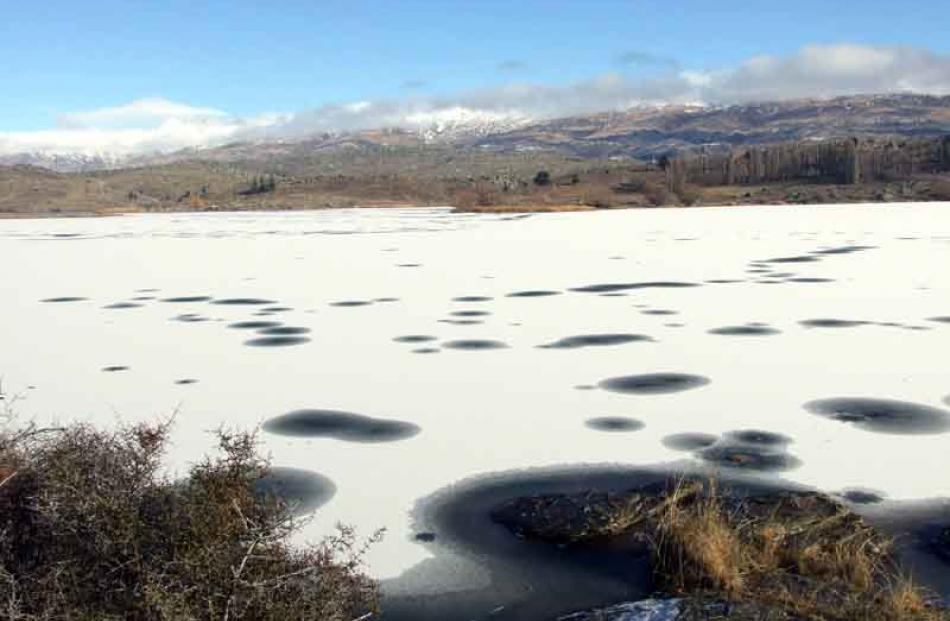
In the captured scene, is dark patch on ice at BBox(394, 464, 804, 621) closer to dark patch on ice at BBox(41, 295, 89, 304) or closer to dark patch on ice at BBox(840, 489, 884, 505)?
dark patch on ice at BBox(840, 489, 884, 505)

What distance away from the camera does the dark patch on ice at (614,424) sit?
8.45 metres

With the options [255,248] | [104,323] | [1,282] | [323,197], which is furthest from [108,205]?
[104,323]

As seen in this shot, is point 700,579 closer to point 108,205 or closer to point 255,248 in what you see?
point 255,248

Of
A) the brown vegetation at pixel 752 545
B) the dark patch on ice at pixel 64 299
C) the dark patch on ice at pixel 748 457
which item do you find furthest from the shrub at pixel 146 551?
the dark patch on ice at pixel 64 299

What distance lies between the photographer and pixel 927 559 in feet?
18.4

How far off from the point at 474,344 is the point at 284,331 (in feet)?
10.9

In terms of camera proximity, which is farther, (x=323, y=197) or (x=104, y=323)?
(x=323, y=197)

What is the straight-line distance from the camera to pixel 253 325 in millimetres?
14617

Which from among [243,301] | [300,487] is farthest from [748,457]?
[243,301]

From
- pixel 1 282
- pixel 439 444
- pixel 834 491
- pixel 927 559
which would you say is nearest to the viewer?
pixel 927 559

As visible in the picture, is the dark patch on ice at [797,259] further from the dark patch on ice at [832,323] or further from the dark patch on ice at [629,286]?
the dark patch on ice at [832,323]

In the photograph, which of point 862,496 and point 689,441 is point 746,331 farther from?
point 862,496

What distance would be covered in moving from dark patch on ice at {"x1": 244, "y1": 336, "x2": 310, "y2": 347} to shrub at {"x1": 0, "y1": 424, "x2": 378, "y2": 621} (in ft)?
25.8

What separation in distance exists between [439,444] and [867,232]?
28288 mm
